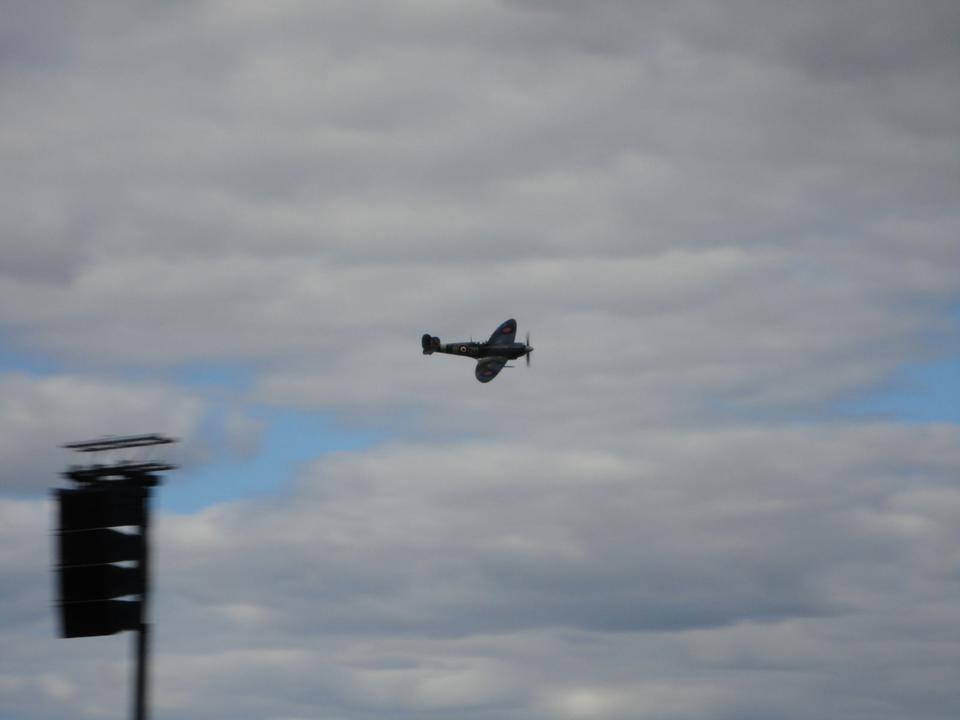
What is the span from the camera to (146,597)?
9325 centimetres

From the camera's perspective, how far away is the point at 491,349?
126750 mm

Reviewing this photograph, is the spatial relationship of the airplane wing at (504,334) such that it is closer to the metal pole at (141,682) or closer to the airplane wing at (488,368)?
the airplane wing at (488,368)

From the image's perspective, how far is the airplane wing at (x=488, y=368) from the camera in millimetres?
123938

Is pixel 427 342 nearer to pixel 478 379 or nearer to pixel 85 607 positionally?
pixel 478 379

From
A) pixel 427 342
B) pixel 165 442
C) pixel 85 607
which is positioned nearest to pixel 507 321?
pixel 427 342

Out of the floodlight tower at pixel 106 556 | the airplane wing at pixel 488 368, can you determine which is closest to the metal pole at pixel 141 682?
the floodlight tower at pixel 106 556

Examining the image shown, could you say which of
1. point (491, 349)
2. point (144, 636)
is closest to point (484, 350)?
point (491, 349)

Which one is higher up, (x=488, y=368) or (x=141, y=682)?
(x=488, y=368)

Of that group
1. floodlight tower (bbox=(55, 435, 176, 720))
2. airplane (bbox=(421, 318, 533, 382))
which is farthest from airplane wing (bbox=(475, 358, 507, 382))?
floodlight tower (bbox=(55, 435, 176, 720))

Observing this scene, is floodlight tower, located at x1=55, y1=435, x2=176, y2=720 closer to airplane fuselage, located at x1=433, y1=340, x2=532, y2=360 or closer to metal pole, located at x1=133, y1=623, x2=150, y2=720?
metal pole, located at x1=133, y1=623, x2=150, y2=720

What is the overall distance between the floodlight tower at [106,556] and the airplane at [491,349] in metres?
34.4

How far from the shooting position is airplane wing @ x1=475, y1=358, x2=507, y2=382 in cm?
12394

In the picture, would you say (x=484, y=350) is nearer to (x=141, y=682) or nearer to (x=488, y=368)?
(x=488, y=368)

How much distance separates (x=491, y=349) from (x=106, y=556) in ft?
138
